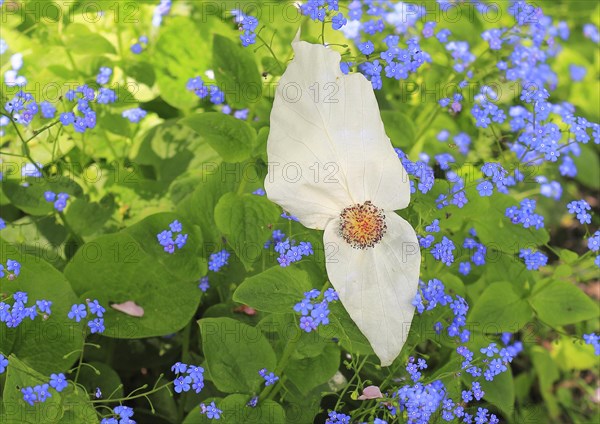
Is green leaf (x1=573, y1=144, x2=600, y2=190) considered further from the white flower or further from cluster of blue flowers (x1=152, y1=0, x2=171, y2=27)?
the white flower

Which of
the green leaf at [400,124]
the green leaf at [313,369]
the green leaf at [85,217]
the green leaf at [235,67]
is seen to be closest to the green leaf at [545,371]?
the green leaf at [400,124]

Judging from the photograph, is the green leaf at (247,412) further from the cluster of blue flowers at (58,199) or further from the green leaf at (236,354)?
the cluster of blue flowers at (58,199)

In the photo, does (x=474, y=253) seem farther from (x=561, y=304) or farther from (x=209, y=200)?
(x=209, y=200)

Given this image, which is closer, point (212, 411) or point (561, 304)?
point (212, 411)

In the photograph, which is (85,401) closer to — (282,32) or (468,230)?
(468,230)

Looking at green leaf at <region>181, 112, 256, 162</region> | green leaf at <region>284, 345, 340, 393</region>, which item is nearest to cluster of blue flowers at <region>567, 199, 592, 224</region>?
green leaf at <region>284, 345, 340, 393</region>

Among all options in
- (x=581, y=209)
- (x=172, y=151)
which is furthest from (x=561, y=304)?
(x=172, y=151)

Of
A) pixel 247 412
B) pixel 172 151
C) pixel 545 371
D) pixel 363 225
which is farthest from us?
pixel 545 371

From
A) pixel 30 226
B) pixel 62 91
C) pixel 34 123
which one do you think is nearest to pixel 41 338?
pixel 30 226
